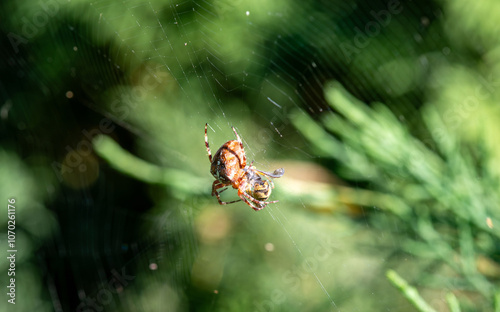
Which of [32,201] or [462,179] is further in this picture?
[32,201]

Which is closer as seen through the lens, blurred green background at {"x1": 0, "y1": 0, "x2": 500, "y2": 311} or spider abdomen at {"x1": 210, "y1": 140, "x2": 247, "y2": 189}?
blurred green background at {"x1": 0, "y1": 0, "x2": 500, "y2": 311}

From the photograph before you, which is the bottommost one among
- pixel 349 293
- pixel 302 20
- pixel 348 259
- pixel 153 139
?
pixel 349 293

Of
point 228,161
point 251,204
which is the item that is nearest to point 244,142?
point 228,161

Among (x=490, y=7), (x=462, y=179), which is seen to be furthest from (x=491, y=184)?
(x=490, y=7)

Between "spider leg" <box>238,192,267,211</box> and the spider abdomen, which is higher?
the spider abdomen

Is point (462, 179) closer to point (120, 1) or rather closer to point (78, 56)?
point (120, 1)
